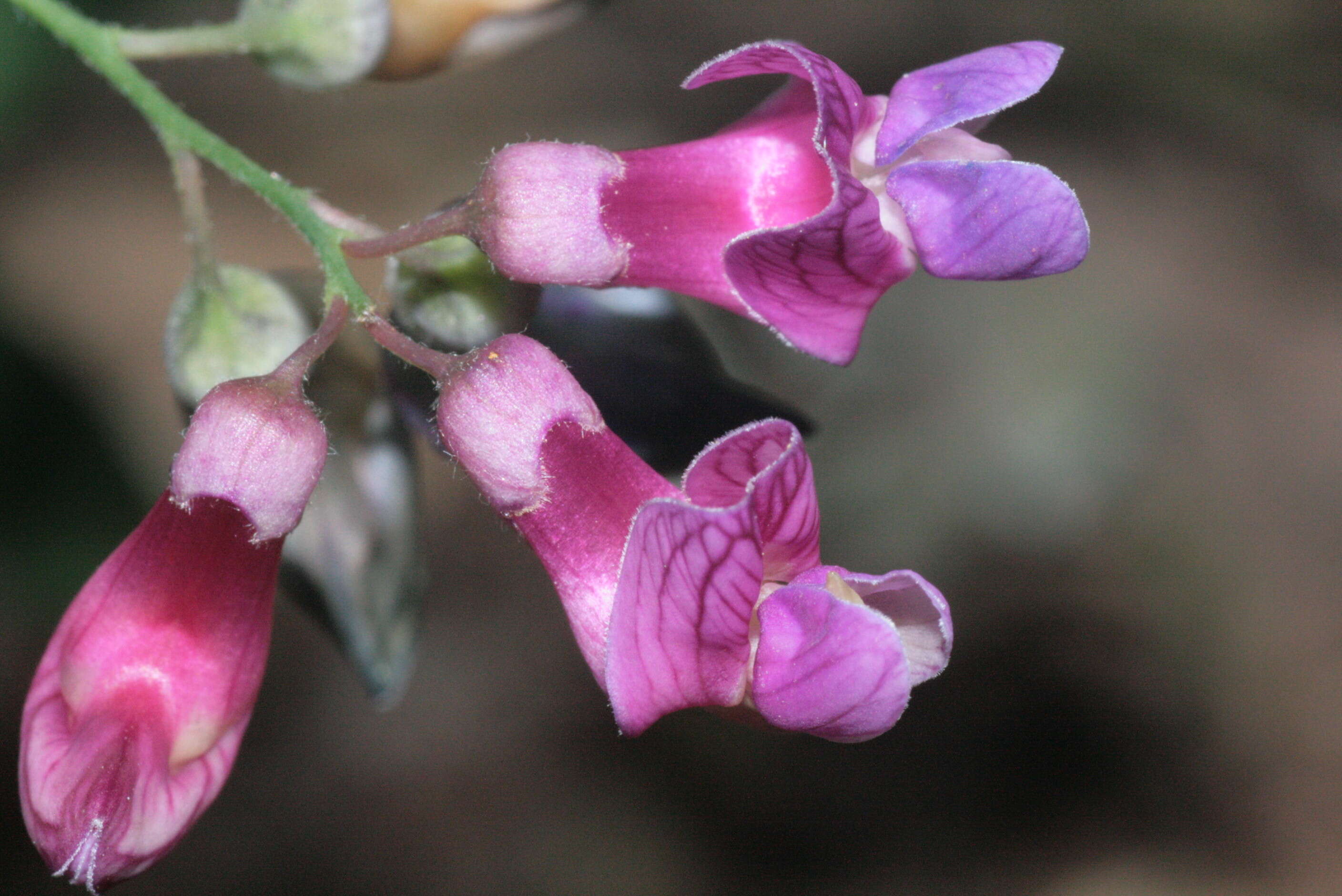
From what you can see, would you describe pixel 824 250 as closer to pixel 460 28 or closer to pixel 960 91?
pixel 960 91

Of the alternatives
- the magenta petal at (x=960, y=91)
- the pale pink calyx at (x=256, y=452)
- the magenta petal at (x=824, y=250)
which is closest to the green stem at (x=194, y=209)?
the pale pink calyx at (x=256, y=452)

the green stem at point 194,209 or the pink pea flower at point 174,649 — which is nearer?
the pink pea flower at point 174,649

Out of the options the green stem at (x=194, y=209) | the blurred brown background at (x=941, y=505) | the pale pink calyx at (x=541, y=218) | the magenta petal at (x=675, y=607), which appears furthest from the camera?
the blurred brown background at (x=941, y=505)

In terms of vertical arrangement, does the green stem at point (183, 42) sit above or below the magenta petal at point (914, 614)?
above

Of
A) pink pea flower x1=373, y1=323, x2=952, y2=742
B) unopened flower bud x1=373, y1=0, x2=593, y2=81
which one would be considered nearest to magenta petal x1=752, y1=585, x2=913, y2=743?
pink pea flower x1=373, y1=323, x2=952, y2=742

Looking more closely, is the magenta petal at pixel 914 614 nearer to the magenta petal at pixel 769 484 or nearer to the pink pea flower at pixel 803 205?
the magenta petal at pixel 769 484

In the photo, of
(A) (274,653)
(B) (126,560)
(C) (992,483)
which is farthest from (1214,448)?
(B) (126,560)

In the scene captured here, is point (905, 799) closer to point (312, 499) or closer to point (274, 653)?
point (274, 653)
